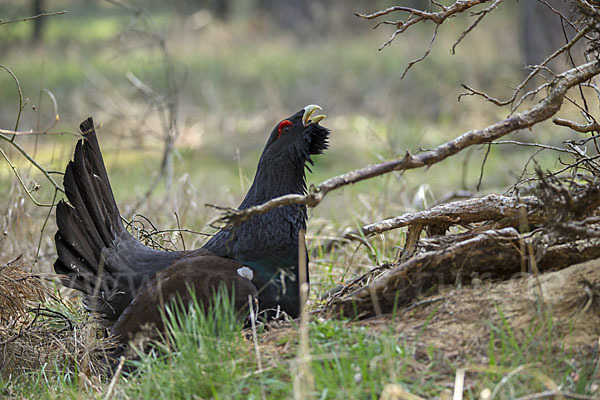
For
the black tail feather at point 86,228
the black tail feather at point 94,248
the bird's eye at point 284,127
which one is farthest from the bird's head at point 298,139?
the black tail feather at point 86,228

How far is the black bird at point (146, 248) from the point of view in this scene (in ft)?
11.0

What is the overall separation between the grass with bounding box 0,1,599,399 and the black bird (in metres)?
0.27

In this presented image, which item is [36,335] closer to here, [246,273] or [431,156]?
[246,273]

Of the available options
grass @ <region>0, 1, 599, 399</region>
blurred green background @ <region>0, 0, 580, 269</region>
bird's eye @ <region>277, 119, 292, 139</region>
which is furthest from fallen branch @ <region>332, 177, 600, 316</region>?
blurred green background @ <region>0, 0, 580, 269</region>

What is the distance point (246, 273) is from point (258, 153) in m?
6.41

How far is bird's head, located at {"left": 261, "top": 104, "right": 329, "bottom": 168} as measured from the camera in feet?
11.7

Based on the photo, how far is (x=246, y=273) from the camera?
3.30 m

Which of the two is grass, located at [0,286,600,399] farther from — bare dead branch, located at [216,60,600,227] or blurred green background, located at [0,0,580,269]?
blurred green background, located at [0,0,580,269]

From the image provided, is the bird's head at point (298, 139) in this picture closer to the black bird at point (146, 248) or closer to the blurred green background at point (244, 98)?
the black bird at point (146, 248)

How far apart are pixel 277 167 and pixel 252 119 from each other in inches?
327

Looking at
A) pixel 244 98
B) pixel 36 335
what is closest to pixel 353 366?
pixel 36 335

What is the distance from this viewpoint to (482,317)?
2533 millimetres

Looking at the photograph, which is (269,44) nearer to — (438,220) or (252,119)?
(252,119)

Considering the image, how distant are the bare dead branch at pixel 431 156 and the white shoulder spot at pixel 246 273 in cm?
92
